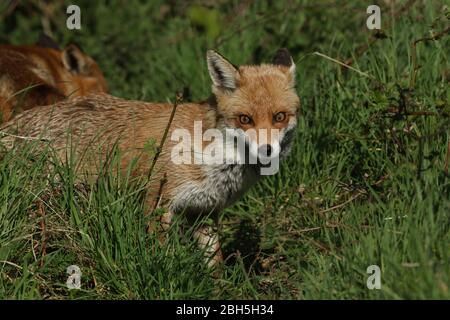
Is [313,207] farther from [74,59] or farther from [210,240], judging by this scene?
[74,59]

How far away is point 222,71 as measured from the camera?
5.79 metres

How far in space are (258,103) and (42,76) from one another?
3.30 meters

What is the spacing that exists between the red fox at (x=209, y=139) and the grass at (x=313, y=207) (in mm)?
267

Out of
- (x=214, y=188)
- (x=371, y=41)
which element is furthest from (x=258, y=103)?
(x=371, y=41)

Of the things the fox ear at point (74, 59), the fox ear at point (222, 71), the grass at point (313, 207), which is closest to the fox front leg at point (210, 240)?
the grass at point (313, 207)

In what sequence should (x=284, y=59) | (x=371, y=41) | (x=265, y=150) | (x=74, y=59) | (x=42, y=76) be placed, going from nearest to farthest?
(x=265, y=150) → (x=284, y=59) → (x=371, y=41) → (x=42, y=76) → (x=74, y=59)

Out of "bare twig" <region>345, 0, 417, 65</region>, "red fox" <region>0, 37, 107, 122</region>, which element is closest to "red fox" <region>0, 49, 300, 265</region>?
"bare twig" <region>345, 0, 417, 65</region>

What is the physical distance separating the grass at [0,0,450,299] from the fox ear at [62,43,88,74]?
40.2 inches

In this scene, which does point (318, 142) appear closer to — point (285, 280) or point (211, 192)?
point (211, 192)

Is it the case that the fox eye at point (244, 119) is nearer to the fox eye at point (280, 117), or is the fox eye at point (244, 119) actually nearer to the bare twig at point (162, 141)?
the fox eye at point (280, 117)

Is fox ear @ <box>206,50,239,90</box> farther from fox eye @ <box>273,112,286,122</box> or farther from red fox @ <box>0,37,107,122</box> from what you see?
red fox @ <box>0,37,107,122</box>

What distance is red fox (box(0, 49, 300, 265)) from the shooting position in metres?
5.59

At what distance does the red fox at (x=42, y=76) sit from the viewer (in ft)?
25.1
